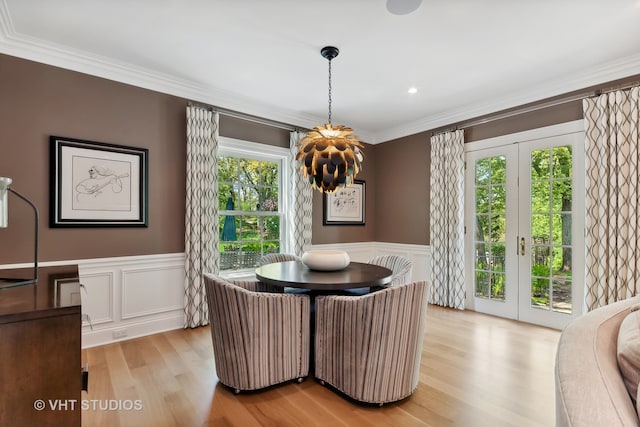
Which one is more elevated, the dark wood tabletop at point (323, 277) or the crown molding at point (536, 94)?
the crown molding at point (536, 94)

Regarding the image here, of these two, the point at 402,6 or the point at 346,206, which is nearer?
the point at 402,6

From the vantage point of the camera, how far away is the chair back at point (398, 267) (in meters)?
2.72

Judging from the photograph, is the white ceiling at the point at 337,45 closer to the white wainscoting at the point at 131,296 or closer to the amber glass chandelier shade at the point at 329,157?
the amber glass chandelier shade at the point at 329,157

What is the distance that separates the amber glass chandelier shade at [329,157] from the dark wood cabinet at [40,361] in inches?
75.4

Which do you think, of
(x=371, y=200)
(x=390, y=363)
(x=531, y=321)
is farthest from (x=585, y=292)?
(x=371, y=200)

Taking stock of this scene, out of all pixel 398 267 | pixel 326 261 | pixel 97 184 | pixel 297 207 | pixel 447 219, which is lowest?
pixel 398 267

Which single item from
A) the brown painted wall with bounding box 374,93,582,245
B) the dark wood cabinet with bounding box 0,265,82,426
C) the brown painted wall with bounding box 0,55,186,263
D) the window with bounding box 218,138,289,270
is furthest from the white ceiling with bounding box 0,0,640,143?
the dark wood cabinet with bounding box 0,265,82,426

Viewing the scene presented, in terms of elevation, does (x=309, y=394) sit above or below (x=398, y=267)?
below

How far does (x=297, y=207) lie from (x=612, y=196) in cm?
343

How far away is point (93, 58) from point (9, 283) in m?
2.60

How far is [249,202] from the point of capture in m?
4.32

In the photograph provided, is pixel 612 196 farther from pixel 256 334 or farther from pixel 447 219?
pixel 256 334

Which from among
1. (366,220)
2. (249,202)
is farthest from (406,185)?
(249,202)

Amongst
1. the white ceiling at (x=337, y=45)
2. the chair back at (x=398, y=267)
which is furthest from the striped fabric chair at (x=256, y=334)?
the white ceiling at (x=337, y=45)
